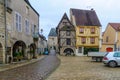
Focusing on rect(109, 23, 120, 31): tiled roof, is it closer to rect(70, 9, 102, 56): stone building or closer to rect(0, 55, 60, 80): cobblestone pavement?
rect(70, 9, 102, 56): stone building

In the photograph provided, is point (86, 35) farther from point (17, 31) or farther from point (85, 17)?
point (17, 31)

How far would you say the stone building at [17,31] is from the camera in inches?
973

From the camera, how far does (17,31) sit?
Answer: 95.3 ft

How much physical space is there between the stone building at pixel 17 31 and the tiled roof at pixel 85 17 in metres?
19.3

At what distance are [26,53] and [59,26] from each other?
2522cm

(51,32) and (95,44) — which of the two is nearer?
(95,44)

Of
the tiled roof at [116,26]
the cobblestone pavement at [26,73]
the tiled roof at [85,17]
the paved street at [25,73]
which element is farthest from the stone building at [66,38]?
the paved street at [25,73]

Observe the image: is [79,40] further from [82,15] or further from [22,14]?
[22,14]

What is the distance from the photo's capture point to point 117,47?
51.3 meters

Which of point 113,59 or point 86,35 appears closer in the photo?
point 113,59

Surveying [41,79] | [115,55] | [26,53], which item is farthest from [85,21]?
[41,79]

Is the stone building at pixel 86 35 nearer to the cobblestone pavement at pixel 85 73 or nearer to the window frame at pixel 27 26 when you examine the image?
the window frame at pixel 27 26

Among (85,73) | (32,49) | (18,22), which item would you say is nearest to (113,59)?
(85,73)

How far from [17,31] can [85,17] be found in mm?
32099
